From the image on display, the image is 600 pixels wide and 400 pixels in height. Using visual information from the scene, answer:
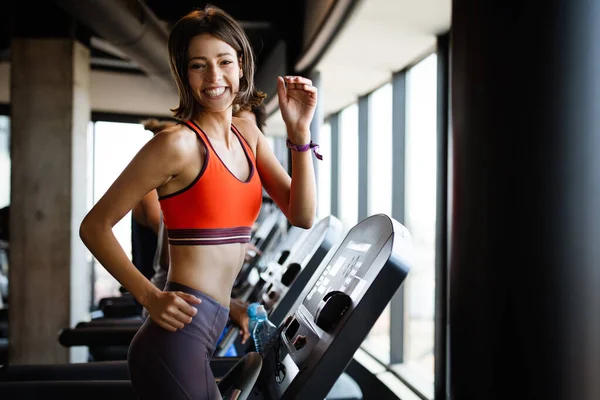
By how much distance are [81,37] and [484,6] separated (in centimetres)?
379

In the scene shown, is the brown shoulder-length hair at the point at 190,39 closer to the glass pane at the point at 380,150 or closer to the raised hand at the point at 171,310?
the raised hand at the point at 171,310

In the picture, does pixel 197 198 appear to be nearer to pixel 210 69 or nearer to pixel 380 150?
pixel 210 69

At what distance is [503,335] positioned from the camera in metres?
1.12

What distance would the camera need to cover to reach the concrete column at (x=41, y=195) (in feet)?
13.0

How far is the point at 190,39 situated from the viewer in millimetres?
1099

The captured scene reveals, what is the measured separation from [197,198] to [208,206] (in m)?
0.03

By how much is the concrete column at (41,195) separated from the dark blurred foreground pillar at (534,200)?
3.56 meters

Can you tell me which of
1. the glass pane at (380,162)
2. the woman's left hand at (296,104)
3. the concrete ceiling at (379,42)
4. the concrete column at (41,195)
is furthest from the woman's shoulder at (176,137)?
the concrete column at (41,195)

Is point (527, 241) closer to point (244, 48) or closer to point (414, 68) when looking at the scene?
point (244, 48)

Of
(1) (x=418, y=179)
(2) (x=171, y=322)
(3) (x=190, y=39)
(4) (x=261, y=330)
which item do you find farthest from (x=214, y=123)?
(1) (x=418, y=179)

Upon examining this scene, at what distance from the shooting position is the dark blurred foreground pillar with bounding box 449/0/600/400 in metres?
1.05

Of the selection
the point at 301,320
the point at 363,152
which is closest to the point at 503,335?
the point at 301,320

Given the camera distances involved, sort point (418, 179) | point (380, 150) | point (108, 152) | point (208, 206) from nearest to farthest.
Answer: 1. point (208, 206)
2. point (418, 179)
3. point (380, 150)
4. point (108, 152)

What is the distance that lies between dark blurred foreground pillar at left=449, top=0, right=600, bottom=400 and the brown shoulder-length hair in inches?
20.3
